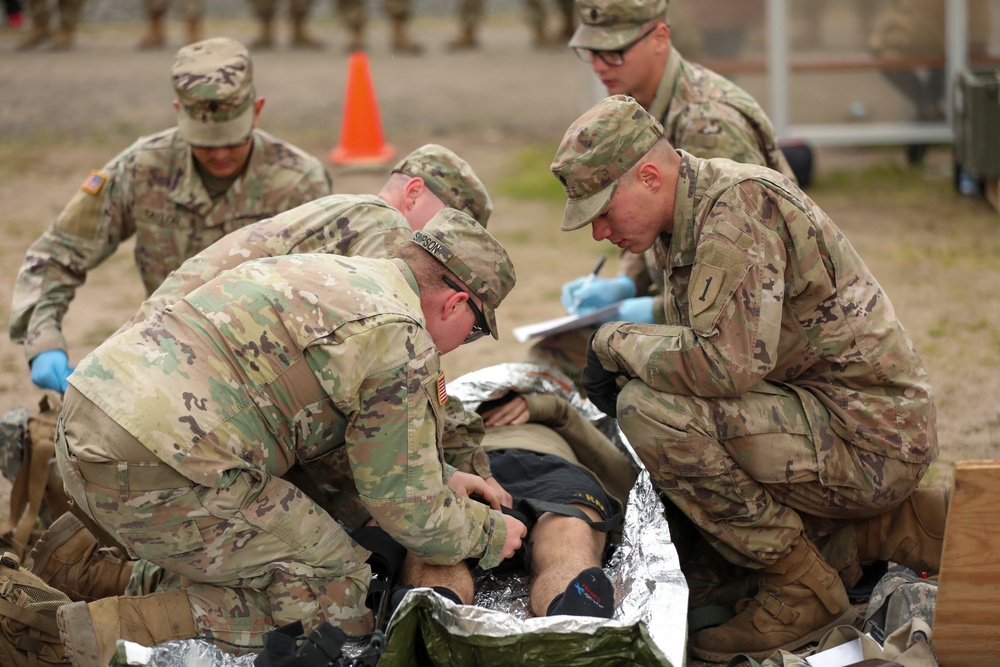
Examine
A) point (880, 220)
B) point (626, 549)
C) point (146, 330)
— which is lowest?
point (880, 220)

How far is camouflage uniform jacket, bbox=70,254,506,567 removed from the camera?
2793mm

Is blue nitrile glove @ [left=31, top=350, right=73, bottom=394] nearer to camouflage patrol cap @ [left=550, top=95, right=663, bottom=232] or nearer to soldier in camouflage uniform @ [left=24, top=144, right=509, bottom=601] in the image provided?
soldier in camouflage uniform @ [left=24, top=144, right=509, bottom=601]

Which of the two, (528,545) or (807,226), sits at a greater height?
(807,226)

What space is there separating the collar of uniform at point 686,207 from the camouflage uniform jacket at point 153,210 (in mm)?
1835

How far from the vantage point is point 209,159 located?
450 cm

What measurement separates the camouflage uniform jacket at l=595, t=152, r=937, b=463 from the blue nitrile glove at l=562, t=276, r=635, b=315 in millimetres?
1392

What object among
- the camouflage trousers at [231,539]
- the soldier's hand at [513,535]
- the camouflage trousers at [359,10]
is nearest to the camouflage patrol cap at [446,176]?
the soldier's hand at [513,535]

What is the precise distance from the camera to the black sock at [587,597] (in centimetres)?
289

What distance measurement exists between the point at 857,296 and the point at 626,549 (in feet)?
3.26

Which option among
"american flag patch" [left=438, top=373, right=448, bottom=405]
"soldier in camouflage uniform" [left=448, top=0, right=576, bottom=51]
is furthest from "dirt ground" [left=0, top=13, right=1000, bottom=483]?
"american flag patch" [left=438, top=373, right=448, bottom=405]

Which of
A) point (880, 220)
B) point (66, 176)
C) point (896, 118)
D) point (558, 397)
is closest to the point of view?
point (558, 397)

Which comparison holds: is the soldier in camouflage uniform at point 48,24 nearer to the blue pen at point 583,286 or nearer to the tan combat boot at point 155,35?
the tan combat boot at point 155,35

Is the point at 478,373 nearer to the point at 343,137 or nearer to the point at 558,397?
the point at 558,397

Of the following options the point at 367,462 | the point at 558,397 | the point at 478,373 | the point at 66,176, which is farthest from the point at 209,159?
the point at 66,176
